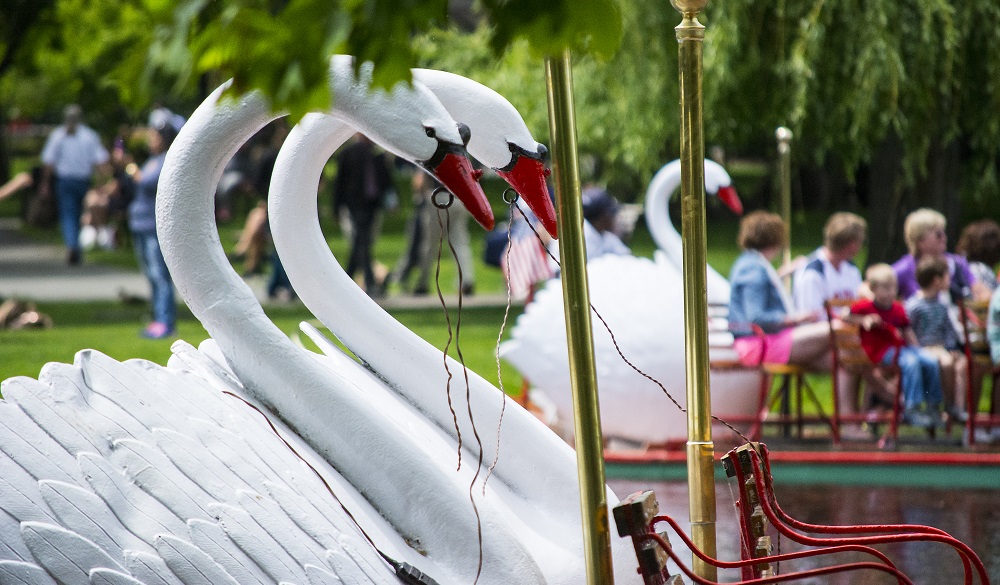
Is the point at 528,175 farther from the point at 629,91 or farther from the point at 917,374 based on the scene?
the point at 629,91

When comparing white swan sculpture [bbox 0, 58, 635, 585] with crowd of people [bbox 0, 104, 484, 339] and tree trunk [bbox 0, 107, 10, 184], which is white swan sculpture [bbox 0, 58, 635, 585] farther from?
tree trunk [bbox 0, 107, 10, 184]

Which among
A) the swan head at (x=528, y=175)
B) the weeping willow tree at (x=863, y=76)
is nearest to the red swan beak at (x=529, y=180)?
the swan head at (x=528, y=175)

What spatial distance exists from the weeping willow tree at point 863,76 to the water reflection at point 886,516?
4.20 m

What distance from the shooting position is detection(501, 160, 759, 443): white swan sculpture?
27.2 feet

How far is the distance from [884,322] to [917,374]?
0.37 meters

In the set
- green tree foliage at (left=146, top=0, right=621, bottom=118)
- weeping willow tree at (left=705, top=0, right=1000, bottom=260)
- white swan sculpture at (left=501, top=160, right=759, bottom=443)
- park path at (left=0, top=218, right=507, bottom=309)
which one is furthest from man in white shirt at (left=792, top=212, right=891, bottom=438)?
green tree foliage at (left=146, top=0, right=621, bottom=118)

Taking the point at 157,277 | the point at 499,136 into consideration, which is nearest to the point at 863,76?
the point at 157,277

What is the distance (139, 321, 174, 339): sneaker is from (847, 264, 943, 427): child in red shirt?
6.93 meters

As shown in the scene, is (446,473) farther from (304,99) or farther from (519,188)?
(304,99)

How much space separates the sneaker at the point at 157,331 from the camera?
13258 mm

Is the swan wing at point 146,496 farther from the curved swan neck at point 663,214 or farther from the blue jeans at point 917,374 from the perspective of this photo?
the curved swan neck at point 663,214

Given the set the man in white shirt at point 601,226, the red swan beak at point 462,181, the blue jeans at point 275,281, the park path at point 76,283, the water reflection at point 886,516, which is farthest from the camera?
the park path at point 76,283

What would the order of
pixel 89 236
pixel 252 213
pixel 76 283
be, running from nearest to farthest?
pixel 76 283
pixel 252 213
pixel 89 236

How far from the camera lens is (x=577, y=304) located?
10.4ft
